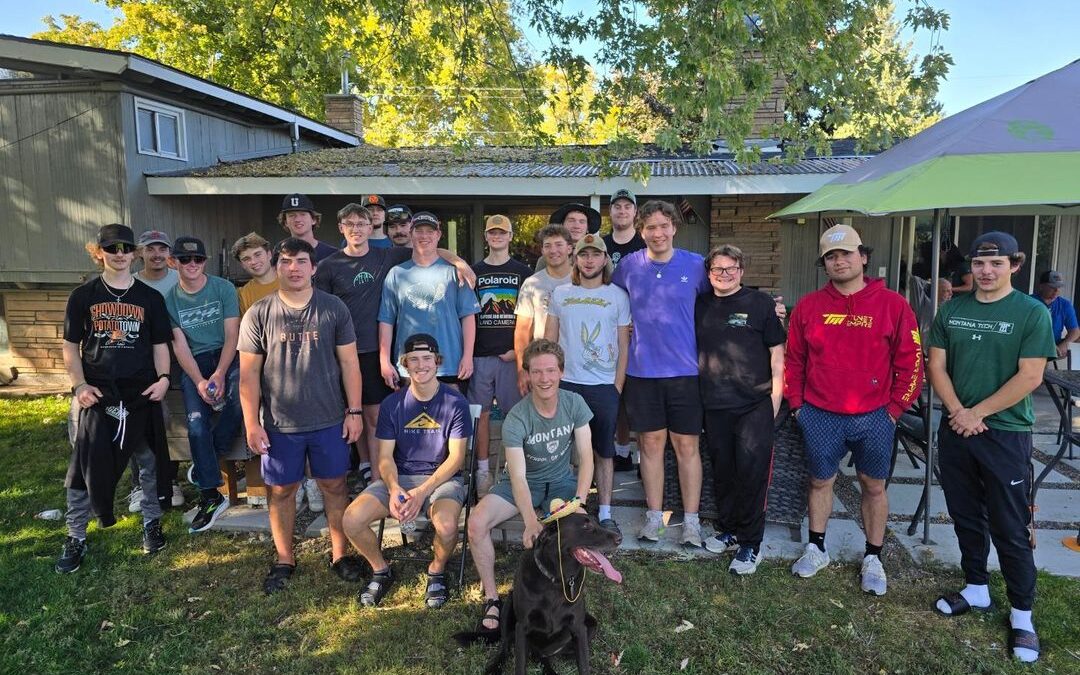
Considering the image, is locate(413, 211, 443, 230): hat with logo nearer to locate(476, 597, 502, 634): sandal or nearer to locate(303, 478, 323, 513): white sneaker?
locate(303, 478, 323, 513): white sneaker

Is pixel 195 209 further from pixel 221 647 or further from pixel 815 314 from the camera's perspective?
pixel 815 314

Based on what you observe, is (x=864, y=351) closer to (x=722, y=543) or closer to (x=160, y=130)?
(x=722, y=543)

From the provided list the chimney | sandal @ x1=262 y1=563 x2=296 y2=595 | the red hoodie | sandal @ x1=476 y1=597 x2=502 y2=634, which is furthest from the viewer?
the chimney

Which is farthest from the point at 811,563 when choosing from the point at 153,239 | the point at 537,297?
the point at 153,239

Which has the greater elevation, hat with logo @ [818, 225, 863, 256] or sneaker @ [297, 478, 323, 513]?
hat with logo @ [818, 225, 863, 256]

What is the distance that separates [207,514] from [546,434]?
7.62ft

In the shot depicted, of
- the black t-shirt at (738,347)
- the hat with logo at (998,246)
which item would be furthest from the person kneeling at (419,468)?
the hat with logo at (998,246)

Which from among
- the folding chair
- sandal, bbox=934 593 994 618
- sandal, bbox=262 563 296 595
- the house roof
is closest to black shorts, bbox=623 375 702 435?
Answer: the folding chair

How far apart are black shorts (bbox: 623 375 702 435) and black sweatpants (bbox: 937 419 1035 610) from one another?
115 cm

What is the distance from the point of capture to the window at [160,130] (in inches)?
323

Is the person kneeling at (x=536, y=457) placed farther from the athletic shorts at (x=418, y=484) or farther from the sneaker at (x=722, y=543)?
the sneaker at (x=722, y=543)

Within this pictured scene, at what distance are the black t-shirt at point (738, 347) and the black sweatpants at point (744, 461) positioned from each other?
0.22 ft

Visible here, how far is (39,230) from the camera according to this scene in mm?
8039

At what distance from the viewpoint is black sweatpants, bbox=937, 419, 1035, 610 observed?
Result: 276 cm
